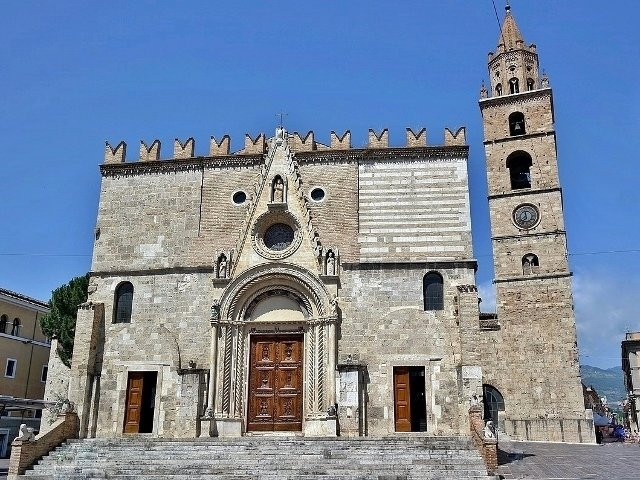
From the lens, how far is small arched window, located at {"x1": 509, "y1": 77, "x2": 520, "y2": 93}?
4366cm

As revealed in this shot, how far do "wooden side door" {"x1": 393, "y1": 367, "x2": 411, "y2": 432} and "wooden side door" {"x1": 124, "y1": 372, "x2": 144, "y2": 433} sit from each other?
349 inches

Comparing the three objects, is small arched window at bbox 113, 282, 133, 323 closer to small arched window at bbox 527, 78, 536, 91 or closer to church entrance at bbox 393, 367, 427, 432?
church entrance at bbox 393, 367, 427, 432

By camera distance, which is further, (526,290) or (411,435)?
(526,290)

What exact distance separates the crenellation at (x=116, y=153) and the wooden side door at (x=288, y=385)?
9998mm

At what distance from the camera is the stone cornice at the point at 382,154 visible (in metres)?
24.0

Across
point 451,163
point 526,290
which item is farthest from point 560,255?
point 451,163

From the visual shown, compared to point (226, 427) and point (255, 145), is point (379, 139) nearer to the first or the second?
point (255, 145)

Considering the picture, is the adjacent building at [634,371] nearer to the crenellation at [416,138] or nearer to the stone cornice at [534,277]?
the stone cornice at [534,277]

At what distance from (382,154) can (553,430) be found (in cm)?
1898

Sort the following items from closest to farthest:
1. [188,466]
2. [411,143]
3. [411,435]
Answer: [188,466] < [411,435] < [411,143]

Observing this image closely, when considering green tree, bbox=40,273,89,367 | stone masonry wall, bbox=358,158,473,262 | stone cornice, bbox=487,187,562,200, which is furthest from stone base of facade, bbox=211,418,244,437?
stone cornice, bbox=487,187,562,200

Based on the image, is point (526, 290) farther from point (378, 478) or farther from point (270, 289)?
point (378, 478)

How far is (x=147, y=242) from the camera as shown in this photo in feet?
80.3

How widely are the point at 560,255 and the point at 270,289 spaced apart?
69.8ft
